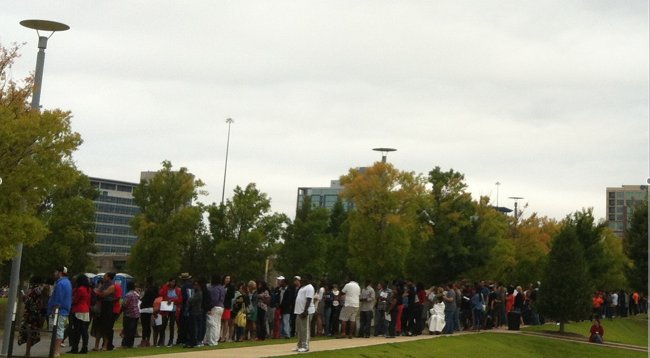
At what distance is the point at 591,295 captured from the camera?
37531 mm

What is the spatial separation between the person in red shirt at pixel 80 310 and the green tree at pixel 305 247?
153 feet

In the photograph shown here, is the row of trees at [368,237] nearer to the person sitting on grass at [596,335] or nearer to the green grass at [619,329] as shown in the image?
the green grass at [619,329]

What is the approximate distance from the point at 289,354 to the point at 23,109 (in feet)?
32.9

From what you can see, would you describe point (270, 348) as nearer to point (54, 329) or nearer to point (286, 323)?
point (286, 323)

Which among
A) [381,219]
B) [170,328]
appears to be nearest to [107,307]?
[170,328]

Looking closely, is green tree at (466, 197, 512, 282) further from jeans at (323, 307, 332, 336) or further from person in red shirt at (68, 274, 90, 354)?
person in red shirt at (68, 274, 90, 354)

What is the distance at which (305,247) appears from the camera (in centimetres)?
6731

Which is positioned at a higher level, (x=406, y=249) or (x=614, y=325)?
(x=406, y=249)

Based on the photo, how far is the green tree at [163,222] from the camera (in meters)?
50.9

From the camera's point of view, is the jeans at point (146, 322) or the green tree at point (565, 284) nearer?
the jeans at point (146, 322)

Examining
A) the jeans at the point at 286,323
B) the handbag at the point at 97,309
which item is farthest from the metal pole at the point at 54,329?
the jeans at the point at 286,323

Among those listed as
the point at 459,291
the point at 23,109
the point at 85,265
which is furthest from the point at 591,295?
the point at 85,265

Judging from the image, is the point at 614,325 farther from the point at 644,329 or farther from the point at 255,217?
the point at 255,217

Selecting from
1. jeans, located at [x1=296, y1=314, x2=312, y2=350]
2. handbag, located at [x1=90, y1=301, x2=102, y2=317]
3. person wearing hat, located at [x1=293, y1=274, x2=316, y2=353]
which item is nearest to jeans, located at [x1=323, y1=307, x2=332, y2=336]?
person wearing hat, located at [x1=293, y1=274, x2=316, y2=353]
